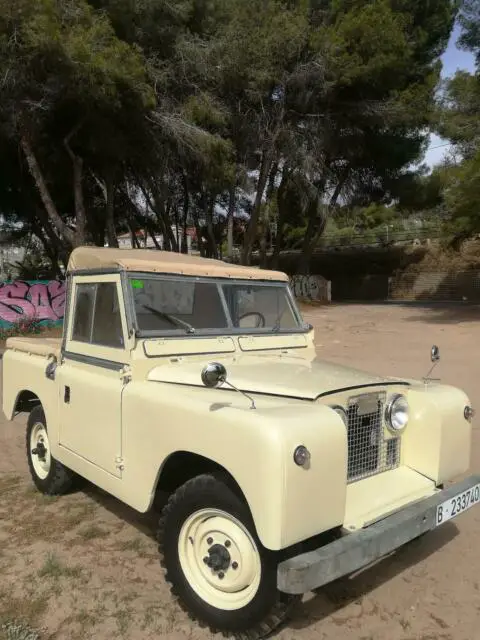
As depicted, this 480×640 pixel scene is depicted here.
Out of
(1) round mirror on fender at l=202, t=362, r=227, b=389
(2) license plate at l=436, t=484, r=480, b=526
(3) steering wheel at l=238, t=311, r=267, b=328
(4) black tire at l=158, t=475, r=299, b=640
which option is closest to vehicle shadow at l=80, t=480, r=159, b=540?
(4) black tire at l=158, t=475, r=299, b=640

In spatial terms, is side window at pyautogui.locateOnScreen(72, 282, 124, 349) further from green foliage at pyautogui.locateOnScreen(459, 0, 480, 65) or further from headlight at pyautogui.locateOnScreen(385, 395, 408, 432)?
green foliage at pyautogui.locateOnScreen(459, 0, 480, 65)

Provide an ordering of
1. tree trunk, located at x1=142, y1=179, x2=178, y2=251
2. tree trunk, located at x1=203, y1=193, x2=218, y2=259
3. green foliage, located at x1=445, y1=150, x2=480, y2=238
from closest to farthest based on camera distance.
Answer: green foliage, located at x1=445, y1=150, x2=480, y2=238 → tree trunk, located at x1=142, y1=179, x2=178, y2=251 → tree trunk, located at x1=203, y1=193, x2=218, y2=259

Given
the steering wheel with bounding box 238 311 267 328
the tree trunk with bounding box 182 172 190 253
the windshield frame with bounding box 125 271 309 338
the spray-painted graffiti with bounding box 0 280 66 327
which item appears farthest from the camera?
the tree trunk with bounding box 182 172 190 253

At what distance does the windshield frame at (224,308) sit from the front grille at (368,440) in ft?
4.15

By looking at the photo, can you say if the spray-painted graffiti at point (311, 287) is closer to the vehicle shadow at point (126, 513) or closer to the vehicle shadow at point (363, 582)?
the vehicle shadow at point (126, 513)

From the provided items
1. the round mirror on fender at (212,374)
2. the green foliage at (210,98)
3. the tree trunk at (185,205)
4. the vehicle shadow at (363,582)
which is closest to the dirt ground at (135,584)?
the vehicle shadow at (363,582)

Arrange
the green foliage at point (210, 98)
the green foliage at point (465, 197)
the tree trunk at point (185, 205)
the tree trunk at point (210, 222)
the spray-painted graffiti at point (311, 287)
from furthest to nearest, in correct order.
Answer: the spray-painted graffiti at point (311, 287) < the tree trunk at point (210, 222) < the tree trunk at point (185, 205) < the green foliage at point (465, 197) < the green foliage at point (210, 98)

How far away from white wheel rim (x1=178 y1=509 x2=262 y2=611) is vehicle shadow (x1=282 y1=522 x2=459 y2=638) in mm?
329

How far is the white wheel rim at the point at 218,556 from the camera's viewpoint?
2.82 metres

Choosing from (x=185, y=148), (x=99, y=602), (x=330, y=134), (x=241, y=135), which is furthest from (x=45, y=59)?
(x=99, y=602)

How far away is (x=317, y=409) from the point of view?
9.43ft

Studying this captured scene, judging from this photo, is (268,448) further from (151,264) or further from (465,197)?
(465,197)

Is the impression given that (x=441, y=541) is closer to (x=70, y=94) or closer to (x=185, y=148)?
(x=70, y=94)

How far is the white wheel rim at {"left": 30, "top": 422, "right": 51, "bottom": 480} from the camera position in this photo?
16.0 ft
